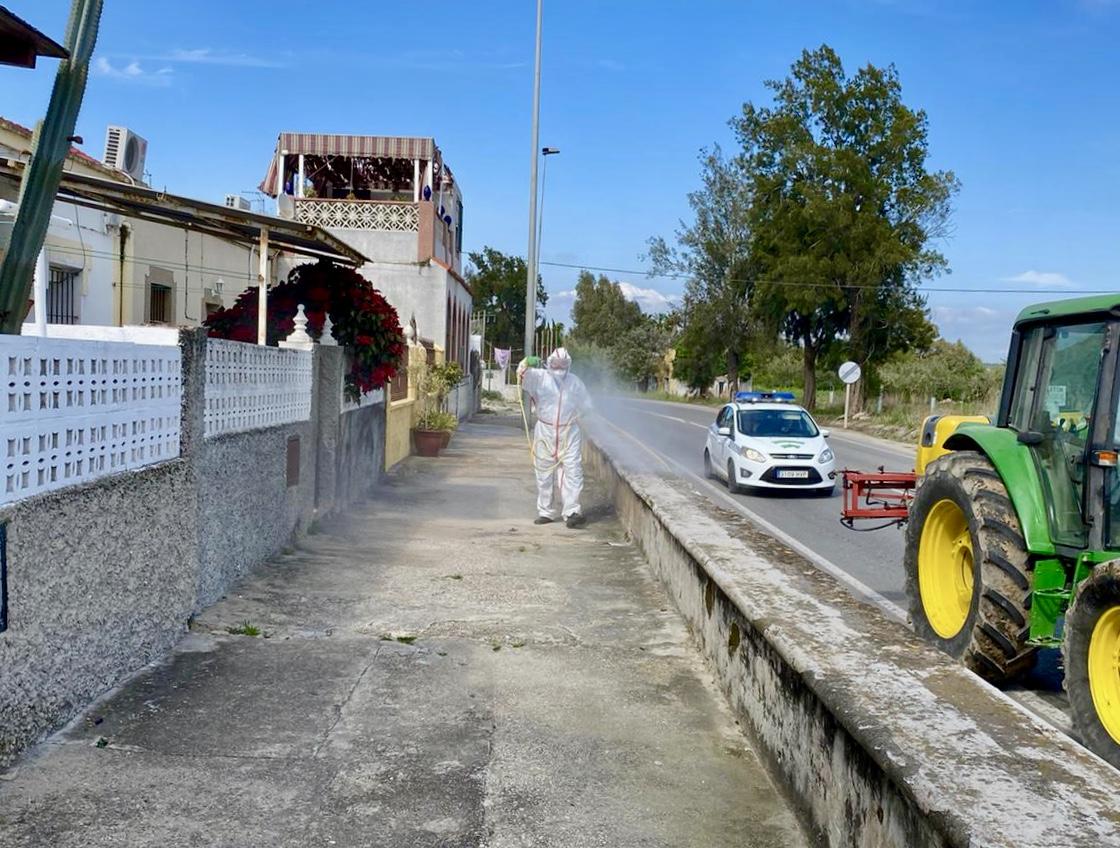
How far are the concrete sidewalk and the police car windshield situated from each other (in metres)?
9.67

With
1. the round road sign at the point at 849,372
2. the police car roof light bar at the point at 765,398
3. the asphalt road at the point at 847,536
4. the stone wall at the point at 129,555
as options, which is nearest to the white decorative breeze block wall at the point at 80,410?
the stone wall at the point at 129,555

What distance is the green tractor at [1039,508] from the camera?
5496 millimetres

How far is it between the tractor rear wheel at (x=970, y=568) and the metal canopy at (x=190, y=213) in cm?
522

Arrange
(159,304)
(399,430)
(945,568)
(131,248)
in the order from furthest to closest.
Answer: (159,304) < (399,430) < (131,248) < (945,568)

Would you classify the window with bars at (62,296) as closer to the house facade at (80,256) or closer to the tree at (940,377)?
the house facade at (80,256)

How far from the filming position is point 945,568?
22.1ft

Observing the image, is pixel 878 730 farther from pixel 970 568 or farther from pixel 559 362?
pixel 559 362

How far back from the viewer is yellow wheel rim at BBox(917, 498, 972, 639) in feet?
21.3

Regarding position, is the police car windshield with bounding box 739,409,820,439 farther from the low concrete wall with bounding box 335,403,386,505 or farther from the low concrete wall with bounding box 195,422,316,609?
the low concrete wall with bounding box 195,422,316,609

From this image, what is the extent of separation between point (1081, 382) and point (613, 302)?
98.3 meters

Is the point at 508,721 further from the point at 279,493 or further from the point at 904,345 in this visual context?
the point at 904,345

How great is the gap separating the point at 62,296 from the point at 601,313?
A: 87571mm

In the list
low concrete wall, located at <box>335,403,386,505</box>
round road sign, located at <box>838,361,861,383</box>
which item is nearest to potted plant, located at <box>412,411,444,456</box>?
low concrete wall, located at <box>335,403,386,505</box>

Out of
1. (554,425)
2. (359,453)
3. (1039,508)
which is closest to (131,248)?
(359,453)
